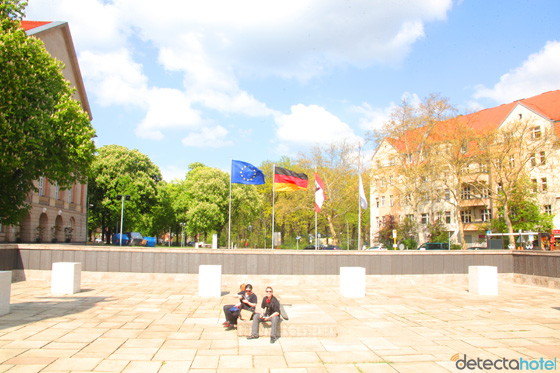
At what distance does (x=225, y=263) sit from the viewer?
19047 millimetres

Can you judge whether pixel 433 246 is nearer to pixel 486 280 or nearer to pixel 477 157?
pixel 477 157

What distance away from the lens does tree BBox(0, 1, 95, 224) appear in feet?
71.4

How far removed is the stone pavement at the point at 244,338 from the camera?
7.33 m

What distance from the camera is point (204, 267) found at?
15.3 m

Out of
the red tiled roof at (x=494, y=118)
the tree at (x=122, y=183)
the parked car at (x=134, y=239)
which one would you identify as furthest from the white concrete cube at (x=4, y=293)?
the parked car at (x=134, y=239)

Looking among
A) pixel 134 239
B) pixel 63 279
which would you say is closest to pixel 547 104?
pixel 134 239

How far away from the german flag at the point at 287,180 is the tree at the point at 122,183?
112 ft

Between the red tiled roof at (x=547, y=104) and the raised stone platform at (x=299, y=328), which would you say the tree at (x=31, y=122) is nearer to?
the raised stone platform at (x=299, y=328)

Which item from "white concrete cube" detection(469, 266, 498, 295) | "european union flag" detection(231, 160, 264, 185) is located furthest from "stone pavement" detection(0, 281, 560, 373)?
"european union flag" detection(231, 160, 264, 185)

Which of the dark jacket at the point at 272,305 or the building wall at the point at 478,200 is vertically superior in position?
the building wall at the point at 478,200

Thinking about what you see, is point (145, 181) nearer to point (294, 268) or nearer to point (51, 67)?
point (51, 67)

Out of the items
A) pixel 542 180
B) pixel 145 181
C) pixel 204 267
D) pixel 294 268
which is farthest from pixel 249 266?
pixel 542 180

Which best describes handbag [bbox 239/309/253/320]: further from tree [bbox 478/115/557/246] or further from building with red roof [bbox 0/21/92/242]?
tree [bbox 478/115/557/246]

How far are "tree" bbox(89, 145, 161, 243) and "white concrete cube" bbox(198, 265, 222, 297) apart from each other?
41601mm
